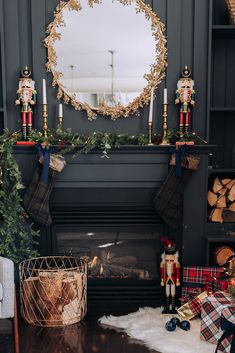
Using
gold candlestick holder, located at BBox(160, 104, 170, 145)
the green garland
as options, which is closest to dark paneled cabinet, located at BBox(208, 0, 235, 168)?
gold candlestick holder, located at BBox(160, 104, 170, 145)

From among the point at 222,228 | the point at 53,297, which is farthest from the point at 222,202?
the point at 53,297

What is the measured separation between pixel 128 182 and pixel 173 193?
338 millimetres

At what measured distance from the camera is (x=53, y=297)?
3031 millimetres

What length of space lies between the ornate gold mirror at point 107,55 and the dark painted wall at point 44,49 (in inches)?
3.0

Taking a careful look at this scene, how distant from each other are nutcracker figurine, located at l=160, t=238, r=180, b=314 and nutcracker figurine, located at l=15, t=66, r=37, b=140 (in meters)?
1.33

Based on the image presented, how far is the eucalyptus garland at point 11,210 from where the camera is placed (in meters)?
3.08

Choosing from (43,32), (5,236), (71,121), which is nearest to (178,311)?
(5,236)

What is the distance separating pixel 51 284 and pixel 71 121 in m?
1.24

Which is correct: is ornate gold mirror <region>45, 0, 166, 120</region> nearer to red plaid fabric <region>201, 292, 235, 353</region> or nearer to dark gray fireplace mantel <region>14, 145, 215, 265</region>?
dark gray fireplace mantel <region>14, 145, 215, 265</region>

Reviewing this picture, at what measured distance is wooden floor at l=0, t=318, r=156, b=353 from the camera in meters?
2.65

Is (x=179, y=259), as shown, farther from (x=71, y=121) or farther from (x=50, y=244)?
(x=71, y=121)

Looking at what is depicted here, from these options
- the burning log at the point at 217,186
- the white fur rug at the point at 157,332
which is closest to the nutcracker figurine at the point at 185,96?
the burning log at the point at 217,186

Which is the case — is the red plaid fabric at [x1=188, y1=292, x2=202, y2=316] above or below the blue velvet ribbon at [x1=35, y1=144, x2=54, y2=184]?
below

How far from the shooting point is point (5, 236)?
10.2 ft
